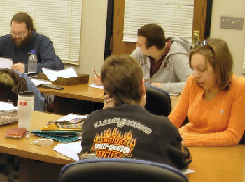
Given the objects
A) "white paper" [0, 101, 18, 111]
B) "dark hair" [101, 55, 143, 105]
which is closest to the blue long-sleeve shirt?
"white paper" [0, 101, 18, 111]

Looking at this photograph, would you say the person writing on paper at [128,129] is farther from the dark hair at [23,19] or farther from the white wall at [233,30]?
the white wall at [233,30]

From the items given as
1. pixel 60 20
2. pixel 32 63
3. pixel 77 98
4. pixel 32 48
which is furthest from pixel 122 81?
pixel 60 20

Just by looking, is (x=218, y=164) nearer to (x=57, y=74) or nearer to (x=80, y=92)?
(x=80, y=92)

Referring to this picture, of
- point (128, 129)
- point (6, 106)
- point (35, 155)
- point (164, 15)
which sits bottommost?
point (35, 155)

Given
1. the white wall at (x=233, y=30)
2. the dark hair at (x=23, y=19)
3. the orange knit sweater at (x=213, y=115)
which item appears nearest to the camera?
the orange knit sweater at (x=213, y=115)

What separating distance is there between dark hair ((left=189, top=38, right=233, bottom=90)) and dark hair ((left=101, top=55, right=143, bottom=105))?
59 centimetres

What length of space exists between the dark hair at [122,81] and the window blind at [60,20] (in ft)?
10.7

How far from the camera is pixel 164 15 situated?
4219 millimetres

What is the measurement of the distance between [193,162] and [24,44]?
2856mm

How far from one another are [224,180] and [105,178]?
62 cm

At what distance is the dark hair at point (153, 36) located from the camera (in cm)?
316

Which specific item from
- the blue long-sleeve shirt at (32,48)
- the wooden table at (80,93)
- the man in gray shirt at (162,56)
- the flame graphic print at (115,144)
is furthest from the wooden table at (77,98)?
the flame graphic print at (115,144)

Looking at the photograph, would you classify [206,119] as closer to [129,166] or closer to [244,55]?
[129,166]

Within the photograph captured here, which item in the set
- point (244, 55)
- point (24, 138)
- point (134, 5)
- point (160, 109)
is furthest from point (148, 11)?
point (24, 138)
